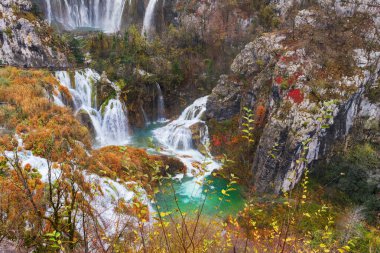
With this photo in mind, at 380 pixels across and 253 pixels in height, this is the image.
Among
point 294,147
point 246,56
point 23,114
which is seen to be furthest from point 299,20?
point 23,114

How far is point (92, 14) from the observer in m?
36.5

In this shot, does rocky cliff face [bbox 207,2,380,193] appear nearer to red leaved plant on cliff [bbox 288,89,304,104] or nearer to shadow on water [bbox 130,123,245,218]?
red leaved plant on cliff [bbox 288,89,304,104]

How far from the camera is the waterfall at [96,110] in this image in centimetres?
2191

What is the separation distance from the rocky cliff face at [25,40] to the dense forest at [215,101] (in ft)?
0.35

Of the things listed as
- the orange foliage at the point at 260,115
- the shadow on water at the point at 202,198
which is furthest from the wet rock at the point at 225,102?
the shadow on water at the point at 202,198

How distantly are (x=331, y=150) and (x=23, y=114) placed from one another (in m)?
18.7

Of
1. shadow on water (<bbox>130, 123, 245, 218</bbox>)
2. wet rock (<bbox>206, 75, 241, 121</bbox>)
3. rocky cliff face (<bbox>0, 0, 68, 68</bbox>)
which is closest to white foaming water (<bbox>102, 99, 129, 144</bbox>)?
rocky cliff face (<bbox>0, 0, 68, 68</bbox>)

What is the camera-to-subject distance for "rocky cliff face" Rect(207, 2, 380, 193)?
17.6 m

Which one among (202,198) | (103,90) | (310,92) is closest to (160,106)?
(103,90)

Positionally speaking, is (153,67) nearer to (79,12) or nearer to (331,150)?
(79,12)

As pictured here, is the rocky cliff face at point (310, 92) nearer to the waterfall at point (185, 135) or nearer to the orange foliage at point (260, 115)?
the orange foliage at point (260, 115)

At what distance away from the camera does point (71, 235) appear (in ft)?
13.8

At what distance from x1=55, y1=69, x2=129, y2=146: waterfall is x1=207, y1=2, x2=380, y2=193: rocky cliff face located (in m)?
11.9

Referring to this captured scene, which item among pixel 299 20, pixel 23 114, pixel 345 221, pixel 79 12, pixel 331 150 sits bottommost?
pixel 345 221
